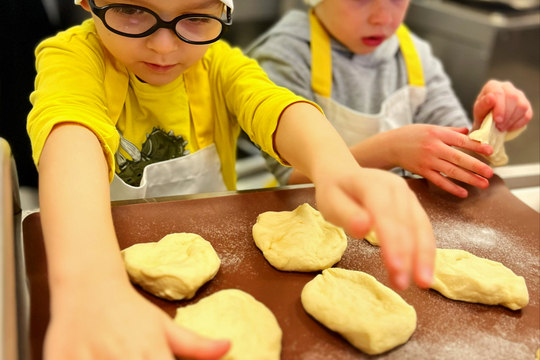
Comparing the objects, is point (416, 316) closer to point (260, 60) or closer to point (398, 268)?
point (398, 268)

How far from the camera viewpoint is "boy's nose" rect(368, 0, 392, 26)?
Answer: 45.4 inches

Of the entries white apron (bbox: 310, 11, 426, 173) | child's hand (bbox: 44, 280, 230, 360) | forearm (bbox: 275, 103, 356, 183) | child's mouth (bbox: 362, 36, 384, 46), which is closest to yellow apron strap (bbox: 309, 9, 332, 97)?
white apron (bbox: 310, 11, 426, 173)

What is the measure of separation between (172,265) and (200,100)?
1.55 ft

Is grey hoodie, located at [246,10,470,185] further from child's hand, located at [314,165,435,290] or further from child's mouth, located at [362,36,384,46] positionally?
child's hand, located at [314,165,435,290]

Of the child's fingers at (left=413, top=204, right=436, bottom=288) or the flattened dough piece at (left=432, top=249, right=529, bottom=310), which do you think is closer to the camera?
the child's fingers at (left=413, top=204, right=436, bottom=288)

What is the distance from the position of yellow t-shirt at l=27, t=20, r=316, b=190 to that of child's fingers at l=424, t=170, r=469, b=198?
338 mm

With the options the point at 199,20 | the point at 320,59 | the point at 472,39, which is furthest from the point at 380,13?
the point at 472,39

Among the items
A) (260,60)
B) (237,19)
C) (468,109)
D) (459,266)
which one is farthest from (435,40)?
(459,266)

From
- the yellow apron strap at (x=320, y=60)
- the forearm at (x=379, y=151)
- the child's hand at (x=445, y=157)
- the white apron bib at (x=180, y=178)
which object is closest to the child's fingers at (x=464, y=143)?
the child's hand at (x=445, y=157)

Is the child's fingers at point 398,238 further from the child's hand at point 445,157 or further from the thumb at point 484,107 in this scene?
the thumb at point 484,107

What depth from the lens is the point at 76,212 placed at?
0.55 m

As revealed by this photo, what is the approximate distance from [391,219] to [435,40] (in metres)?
2.02

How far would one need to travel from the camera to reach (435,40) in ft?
7.31

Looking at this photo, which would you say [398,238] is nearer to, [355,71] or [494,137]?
[494,137]
